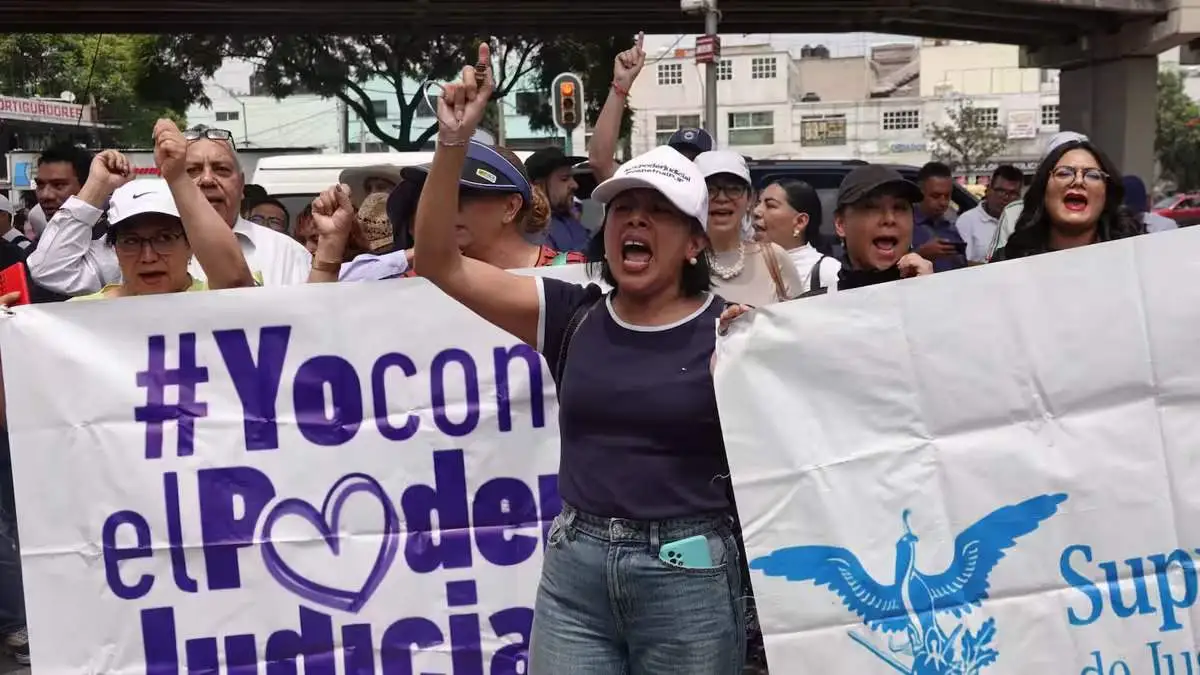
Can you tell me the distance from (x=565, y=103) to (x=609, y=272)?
10659 millimetres

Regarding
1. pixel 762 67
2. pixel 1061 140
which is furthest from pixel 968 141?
pixel 1061 140

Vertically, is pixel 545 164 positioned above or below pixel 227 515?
above

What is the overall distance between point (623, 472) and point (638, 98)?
6274 cm

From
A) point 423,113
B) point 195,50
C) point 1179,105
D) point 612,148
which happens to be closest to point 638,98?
point 1179,105

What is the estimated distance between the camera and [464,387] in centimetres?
324

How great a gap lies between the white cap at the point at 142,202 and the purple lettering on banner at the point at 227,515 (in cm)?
70

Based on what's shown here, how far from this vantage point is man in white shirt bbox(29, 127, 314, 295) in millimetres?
3643

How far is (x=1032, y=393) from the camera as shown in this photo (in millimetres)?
2543

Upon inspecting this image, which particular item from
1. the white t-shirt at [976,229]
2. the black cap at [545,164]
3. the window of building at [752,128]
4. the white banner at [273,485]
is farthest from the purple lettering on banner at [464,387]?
the window of building at [752,128]

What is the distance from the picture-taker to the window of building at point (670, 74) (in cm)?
6156

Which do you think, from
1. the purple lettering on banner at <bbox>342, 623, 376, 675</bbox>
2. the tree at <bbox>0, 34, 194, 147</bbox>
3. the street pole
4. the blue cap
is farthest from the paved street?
the tree at <bbox>0, 34, 194, 147</bbox>

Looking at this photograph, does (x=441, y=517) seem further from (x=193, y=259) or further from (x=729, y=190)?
(x=729, y=190)

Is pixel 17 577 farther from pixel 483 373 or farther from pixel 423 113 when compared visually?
pixel 423 113

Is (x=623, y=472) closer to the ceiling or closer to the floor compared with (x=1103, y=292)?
closer to the floor
